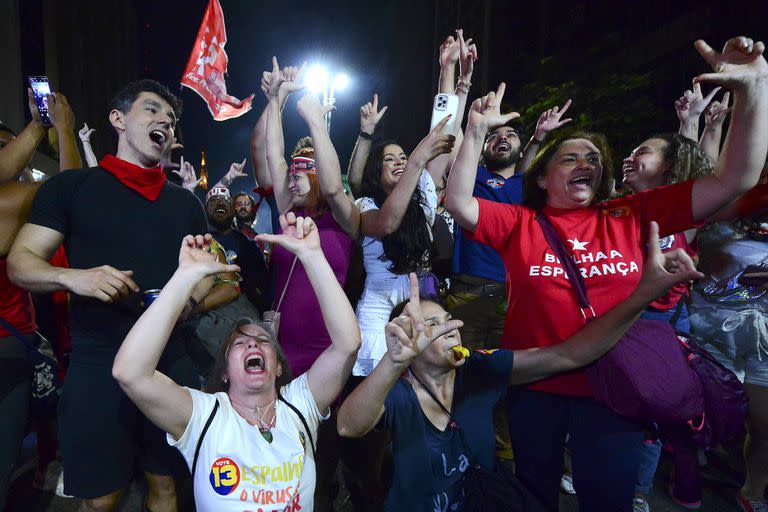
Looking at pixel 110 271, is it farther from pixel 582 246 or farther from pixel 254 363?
pixel 582 246

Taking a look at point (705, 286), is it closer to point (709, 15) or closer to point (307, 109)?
point (307, 109)

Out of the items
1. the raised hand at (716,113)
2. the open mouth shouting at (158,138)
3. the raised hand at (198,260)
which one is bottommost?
the raised hand at (198,260)

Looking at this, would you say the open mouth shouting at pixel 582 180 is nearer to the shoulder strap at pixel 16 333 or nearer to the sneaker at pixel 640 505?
the sneaker at pixel 640 505

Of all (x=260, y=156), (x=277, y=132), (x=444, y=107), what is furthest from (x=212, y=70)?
(x=444, y=107)

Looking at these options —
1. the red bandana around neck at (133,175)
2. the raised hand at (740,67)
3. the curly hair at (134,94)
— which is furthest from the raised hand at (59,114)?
the raised hand at (740,67)

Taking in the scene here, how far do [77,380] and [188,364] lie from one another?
462mm

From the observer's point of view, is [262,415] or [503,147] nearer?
[262,415]

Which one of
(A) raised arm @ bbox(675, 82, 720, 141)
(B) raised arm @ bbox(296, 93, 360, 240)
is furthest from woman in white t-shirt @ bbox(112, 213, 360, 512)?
(A) raised arm @ bbox(675, 82, 720, 141)

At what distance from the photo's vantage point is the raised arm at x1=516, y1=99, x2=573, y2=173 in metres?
3.37

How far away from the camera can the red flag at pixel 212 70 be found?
4.73m

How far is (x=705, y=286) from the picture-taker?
3.34 metres

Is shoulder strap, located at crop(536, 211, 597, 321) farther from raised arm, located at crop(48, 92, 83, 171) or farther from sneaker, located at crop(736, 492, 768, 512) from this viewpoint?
raised arm, located at crop(48, 92, 83, 171)

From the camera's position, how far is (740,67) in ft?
5.90

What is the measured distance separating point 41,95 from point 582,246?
10.4ft
